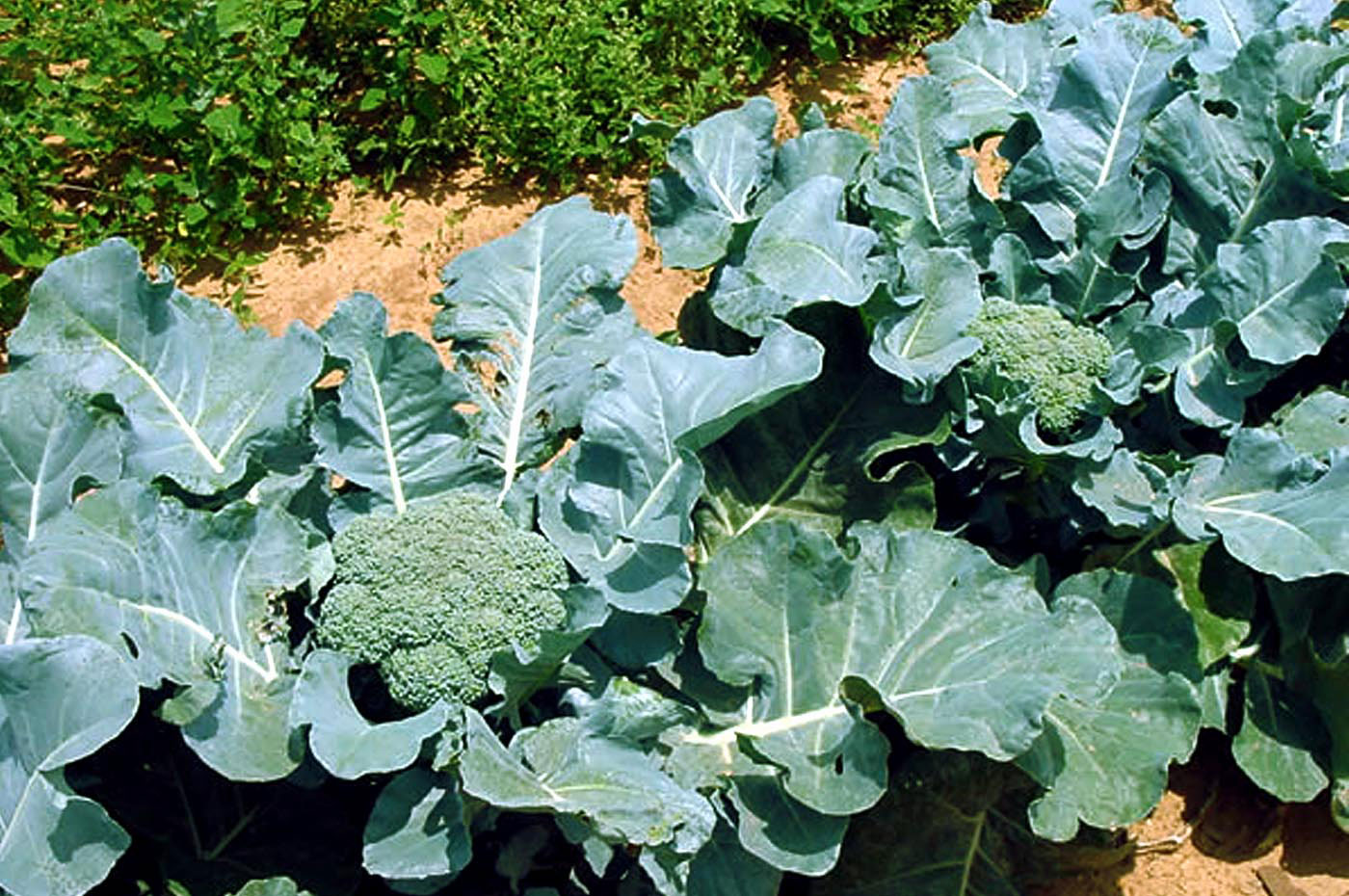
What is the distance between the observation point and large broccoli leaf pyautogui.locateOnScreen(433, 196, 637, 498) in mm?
3117

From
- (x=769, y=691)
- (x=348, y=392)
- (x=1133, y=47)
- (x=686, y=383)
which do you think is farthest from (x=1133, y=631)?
(x=348, y=392)

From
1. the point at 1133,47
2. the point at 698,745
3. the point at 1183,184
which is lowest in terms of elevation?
the point at 698,745

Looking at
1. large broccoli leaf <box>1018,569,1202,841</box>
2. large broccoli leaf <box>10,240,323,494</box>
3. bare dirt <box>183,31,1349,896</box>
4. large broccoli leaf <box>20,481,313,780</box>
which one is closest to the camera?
large broccoli leaf <box>20,481,313,780</box>

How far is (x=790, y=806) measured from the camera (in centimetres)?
279

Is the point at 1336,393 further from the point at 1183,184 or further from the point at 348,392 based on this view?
the point at 348,392

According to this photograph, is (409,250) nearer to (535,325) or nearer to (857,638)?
(535,325)

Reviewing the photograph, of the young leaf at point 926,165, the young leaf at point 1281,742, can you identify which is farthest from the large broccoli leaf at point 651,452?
the young leaf at point 1281,742

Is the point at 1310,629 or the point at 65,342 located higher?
the point at 65,342

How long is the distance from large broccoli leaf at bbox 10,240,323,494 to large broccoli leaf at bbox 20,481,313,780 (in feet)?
0.70

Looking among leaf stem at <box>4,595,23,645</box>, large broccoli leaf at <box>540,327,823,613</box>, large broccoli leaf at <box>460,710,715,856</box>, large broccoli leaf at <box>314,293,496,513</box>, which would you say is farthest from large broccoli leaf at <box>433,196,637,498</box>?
leaf stem at <box>4,595,23,645</box>

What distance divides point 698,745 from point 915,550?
20.6 inches

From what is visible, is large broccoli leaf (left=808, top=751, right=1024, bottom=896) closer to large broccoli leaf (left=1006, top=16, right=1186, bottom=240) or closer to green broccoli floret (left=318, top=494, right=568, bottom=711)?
green broccoli floret (left=318, top=494, right=568, bottom=711)

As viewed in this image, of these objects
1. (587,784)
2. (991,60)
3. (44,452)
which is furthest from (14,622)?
(991,60)

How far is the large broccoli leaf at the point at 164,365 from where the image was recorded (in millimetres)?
2947
